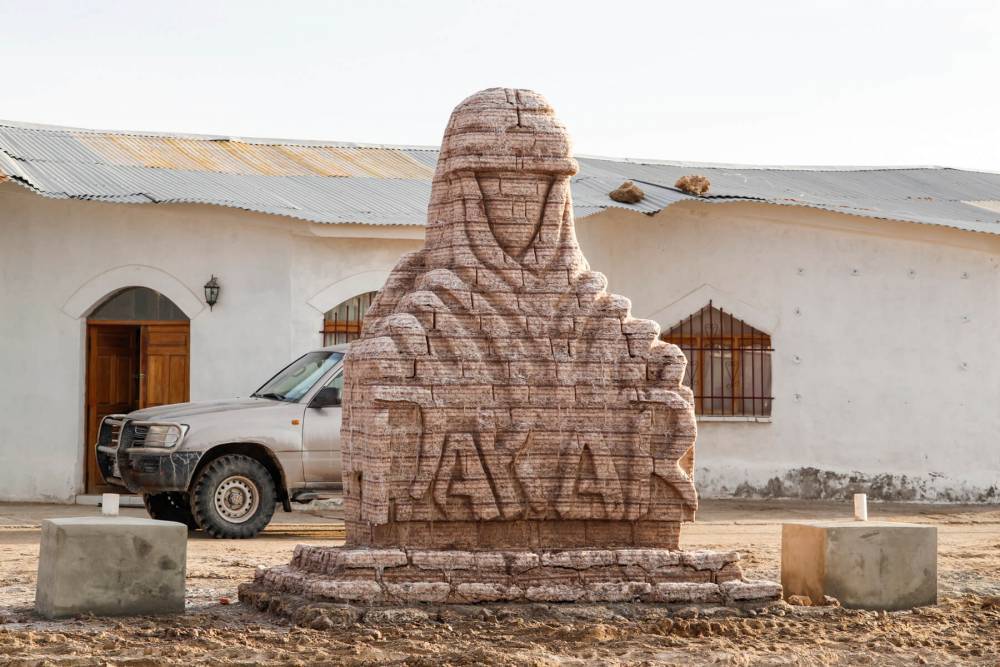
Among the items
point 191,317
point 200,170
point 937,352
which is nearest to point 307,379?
point 191,317

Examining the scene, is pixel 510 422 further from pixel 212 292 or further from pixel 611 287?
pixel 611 287

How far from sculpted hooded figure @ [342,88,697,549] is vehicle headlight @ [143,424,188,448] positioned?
431cm

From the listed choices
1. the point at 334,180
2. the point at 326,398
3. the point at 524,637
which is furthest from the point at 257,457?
the point at 524,637

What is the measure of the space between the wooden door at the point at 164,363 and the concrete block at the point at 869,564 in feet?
30.2

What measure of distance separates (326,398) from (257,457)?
0.81 meters

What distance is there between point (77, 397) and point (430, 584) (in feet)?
30.3

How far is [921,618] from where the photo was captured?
920 cm

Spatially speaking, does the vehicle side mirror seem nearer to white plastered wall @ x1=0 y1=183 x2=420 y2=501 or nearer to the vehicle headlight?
the vehicle headlight

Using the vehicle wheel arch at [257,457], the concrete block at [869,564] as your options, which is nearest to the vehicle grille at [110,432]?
the vehicle wheel arch at [257,457]

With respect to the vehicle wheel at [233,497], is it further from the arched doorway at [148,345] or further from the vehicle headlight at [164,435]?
the arched doorway at [148,345]

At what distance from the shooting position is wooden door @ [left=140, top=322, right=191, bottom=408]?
17047 mm

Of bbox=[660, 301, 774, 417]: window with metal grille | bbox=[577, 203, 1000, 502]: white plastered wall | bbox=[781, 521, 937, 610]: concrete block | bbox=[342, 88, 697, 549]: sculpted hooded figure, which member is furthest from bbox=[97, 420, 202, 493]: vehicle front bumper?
bbox=[660, 301, 774, 417]: window with metal grille

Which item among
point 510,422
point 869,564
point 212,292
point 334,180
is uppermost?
point 334,180

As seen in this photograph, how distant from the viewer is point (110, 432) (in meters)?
14.1
